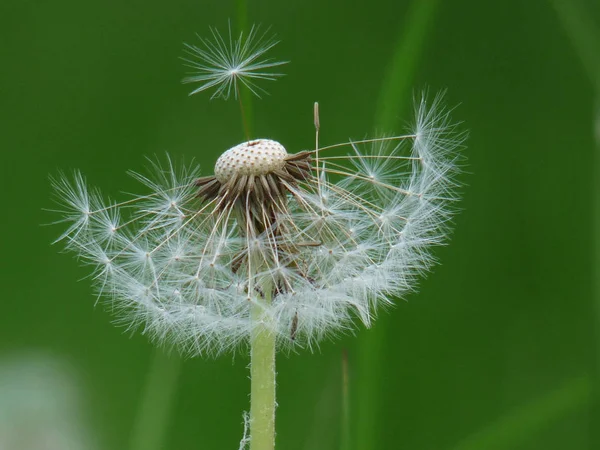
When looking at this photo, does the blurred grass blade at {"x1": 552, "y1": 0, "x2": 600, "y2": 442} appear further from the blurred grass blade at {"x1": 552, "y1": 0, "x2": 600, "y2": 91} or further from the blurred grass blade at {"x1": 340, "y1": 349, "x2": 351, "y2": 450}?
the blurred grass blade at {"x1": 340, "y1": 349, "x2": 351, "y2": 450}

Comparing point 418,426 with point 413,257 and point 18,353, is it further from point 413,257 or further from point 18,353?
point 18,353

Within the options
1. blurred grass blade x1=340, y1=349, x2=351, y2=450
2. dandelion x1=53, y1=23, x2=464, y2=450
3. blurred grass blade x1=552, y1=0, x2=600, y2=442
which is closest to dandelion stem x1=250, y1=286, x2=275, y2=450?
dandelion x1=53, y1=23, x2=464, y2=450

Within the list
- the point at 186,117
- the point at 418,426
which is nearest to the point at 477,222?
the point at 418,426

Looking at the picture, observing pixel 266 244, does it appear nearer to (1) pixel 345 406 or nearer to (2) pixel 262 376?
(2) pixel 262 376

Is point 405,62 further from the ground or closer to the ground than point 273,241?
further from the ground

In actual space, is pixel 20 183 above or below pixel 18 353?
above

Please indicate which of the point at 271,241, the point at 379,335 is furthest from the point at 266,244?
the point at 379,335
